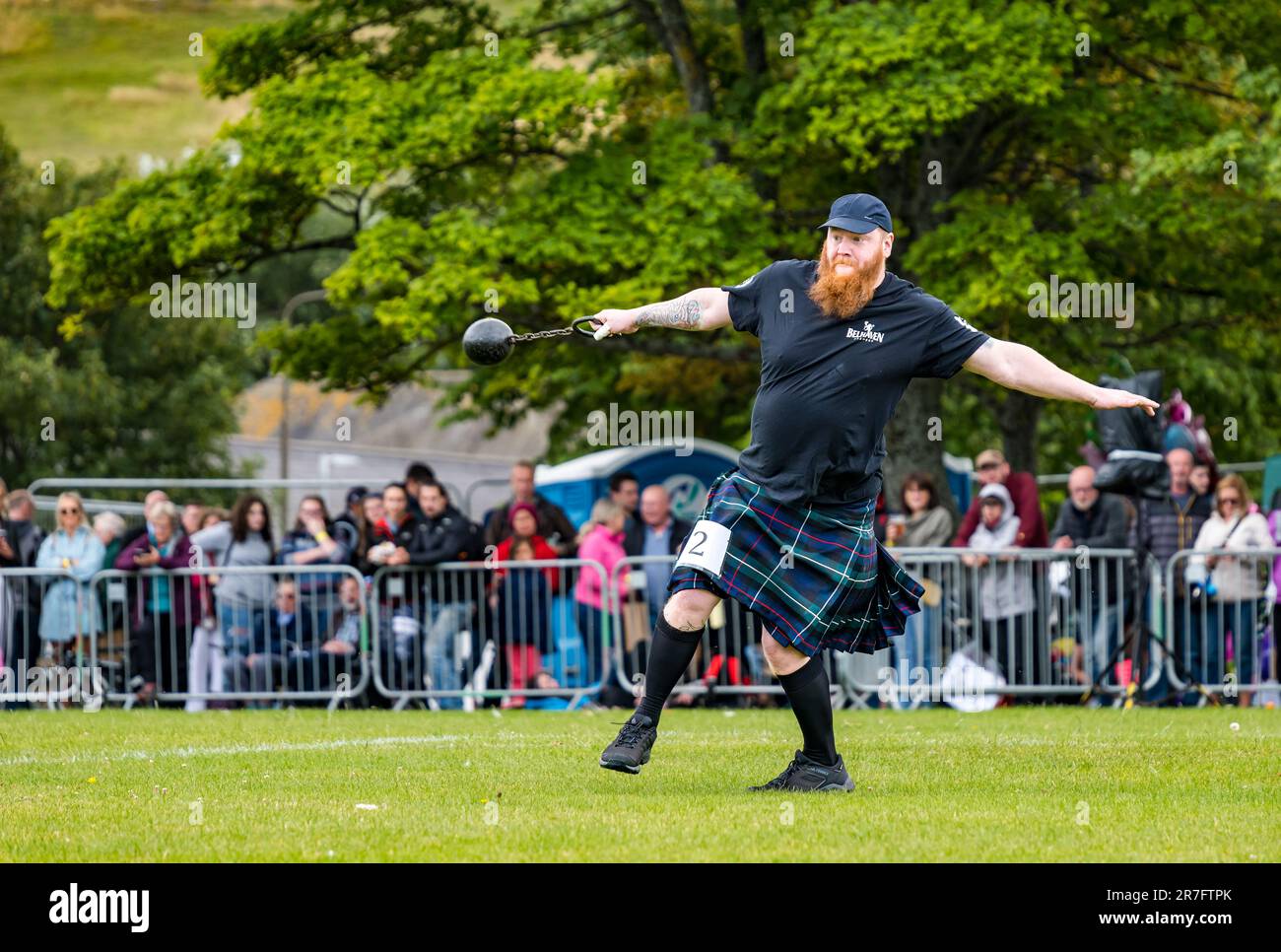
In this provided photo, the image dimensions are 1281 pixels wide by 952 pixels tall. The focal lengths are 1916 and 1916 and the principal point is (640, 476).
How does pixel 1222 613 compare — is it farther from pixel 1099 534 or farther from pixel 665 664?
pixel 665 664

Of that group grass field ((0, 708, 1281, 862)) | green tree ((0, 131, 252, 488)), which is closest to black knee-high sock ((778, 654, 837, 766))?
grass field ((0, 708, 1281, 862))

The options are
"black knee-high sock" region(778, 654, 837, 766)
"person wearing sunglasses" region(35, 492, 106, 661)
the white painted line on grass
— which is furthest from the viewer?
"person wearing sunglasses" region(35, 492, 106, 661)

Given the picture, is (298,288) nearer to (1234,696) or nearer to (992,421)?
(992,421)

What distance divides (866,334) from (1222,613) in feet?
22.1

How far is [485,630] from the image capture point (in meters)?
12.9

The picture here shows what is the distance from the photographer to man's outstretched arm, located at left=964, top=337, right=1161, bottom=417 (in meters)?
6.13

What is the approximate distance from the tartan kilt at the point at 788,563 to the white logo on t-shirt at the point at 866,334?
56 cm

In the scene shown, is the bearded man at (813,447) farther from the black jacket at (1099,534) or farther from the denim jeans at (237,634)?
the denim jeans at (237,634)

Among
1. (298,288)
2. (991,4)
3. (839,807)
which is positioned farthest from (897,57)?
(298,288)

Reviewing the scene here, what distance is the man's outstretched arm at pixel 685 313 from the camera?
6.36 meters

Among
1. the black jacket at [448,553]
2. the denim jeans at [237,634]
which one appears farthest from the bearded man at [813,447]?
the denim jeans at [237,634]

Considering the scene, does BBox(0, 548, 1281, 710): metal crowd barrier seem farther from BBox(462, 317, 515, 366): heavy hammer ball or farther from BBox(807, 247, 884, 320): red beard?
BBox(807, 247, 884, 320): red beard

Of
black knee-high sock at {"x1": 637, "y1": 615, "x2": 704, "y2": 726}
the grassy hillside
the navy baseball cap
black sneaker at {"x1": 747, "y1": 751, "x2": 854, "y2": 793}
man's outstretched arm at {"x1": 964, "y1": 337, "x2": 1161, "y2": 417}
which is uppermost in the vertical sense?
the grassy hillside

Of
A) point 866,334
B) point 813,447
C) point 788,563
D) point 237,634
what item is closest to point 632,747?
point 788,563
